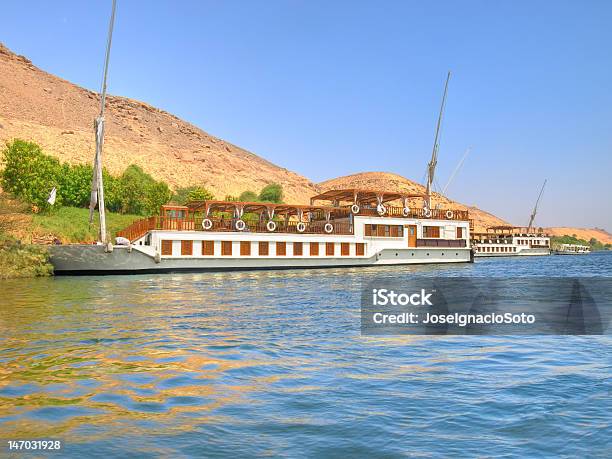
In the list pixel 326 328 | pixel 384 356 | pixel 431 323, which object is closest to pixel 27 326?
pixel 326 328

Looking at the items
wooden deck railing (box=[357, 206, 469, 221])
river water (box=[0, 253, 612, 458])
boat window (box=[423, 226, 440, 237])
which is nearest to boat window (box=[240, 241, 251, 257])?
wooden deck railing (box=[357, 206, 469, 221])

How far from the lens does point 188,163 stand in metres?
161

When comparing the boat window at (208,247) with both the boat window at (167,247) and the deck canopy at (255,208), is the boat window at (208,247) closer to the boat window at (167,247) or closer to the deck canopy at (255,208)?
the boat window at (167,247)

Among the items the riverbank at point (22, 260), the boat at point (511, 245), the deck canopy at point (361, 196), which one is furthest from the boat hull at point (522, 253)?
the riverbank at point (22, 260)

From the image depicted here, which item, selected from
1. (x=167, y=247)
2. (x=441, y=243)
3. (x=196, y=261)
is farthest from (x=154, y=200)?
(x=441, y=243)

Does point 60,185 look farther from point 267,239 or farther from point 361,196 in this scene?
point 361,196

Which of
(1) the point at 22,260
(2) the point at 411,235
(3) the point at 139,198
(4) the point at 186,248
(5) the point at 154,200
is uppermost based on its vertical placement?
(3) the point at 139,198

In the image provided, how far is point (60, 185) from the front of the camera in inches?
3004

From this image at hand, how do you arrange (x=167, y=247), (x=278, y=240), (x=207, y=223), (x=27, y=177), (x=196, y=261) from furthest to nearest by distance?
(x=27, y=177) → (x=278, y=240) → (x=207, y=223) → (x=196, y=261) → (x=167, y=247)

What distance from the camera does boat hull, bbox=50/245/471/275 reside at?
3928 centimetres

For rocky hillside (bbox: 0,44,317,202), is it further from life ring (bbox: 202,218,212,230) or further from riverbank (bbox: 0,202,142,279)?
life ring (bbox: 202,218,212,230)

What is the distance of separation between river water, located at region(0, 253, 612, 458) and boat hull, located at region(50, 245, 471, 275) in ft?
80.8

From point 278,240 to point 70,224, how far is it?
2736 cm

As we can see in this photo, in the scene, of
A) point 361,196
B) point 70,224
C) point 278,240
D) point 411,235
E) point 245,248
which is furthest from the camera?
point 70,224
